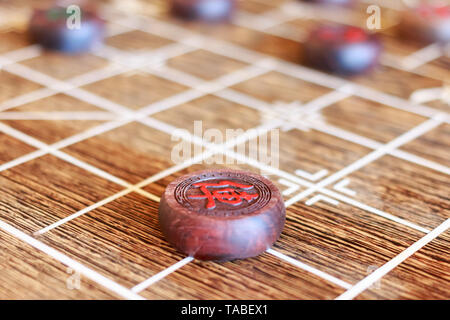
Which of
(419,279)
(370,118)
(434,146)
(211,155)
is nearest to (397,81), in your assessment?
(370,118)

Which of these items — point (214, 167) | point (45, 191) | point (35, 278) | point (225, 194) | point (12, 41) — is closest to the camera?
point (35, 278)

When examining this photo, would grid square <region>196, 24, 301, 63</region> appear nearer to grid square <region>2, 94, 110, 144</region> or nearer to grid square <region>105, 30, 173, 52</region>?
grid square <region>105, 30, 173, 52</region>

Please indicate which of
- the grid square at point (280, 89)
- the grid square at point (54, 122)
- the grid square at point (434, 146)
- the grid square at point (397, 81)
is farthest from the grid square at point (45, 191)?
the grid square at point (397, 81)

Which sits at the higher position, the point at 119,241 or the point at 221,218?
the point at 221,218

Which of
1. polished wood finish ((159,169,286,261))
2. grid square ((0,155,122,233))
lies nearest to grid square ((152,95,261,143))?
grid square ((0,155,122,233))

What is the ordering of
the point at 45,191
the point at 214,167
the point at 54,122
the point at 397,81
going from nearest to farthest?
1. the point at 45,191
2. the point at 214,167
3. the point at 54,122
4. the point at 397,81

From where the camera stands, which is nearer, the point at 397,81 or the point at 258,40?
the point at 397,81

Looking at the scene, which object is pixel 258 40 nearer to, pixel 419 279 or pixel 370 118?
pixel 370 118
